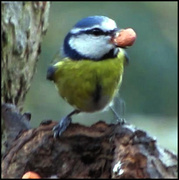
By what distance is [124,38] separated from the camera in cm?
195

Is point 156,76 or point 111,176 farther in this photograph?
point 156,76

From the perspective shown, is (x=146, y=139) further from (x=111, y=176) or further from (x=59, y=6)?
(x=59, y=6)

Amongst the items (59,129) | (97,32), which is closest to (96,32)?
(97,32)

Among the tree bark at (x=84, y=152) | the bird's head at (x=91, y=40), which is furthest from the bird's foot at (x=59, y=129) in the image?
the bird's head at (x=91, y=40)

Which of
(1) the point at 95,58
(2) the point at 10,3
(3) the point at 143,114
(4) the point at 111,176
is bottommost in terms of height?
(3) the point at 143,114

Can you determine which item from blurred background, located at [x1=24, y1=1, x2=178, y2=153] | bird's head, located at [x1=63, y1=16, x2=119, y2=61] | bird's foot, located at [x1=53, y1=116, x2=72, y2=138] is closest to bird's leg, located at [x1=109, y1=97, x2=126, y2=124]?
bird's head, located at [x1=63, y1=16, x2=119, y2=61]

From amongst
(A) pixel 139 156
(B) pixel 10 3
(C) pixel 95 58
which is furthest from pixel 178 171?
(B) pixel 10 3

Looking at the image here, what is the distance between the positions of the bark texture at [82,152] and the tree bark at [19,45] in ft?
1.78

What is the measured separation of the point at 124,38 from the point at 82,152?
1.21ft

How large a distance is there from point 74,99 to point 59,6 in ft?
9.84

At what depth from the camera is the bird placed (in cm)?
211

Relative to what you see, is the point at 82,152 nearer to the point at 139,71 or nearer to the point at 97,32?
the point at 97,32

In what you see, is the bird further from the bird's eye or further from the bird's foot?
the bird's foot

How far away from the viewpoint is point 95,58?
213 cm
